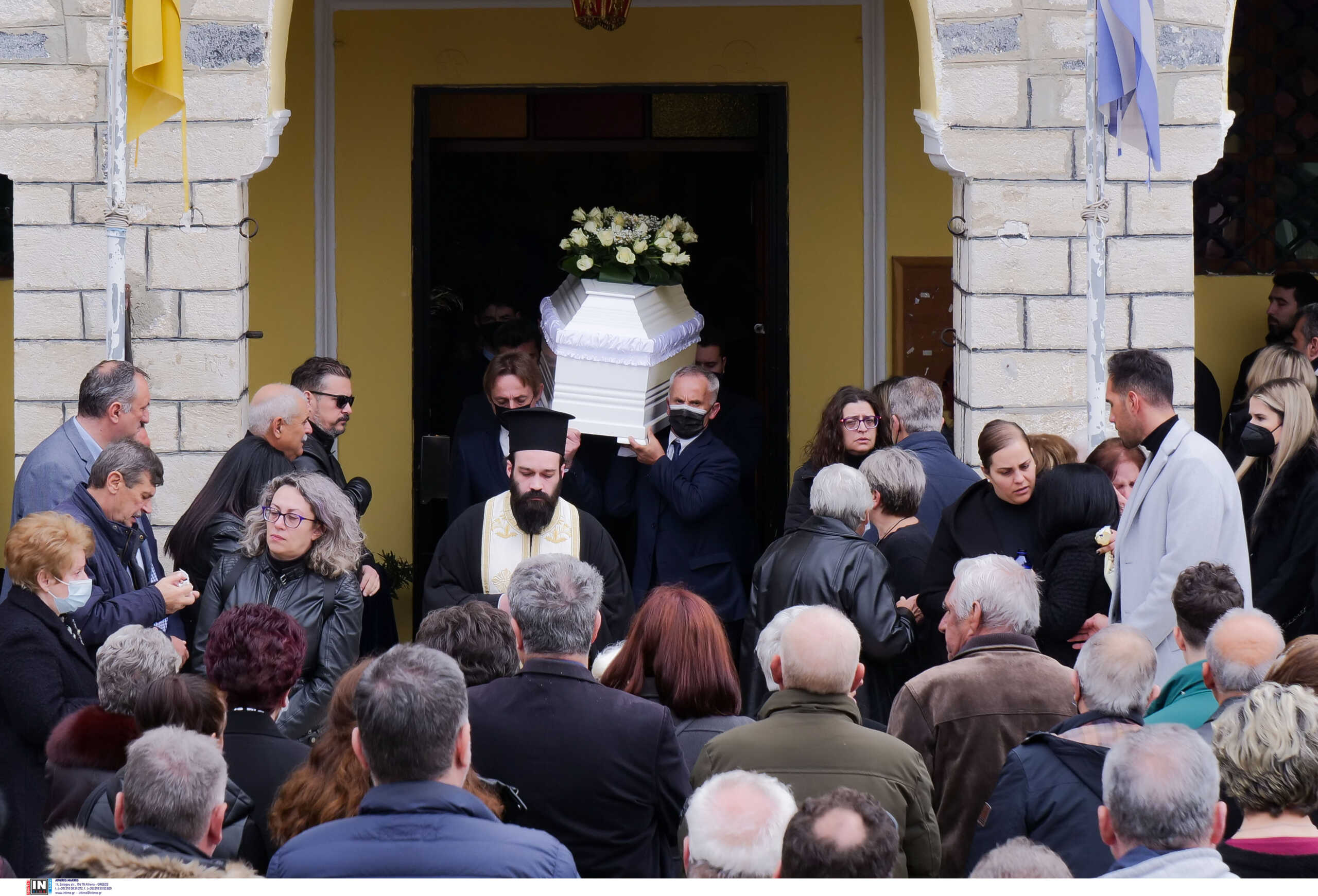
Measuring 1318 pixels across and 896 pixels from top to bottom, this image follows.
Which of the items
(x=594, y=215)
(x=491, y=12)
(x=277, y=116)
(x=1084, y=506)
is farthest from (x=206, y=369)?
(x=1084, y=506)

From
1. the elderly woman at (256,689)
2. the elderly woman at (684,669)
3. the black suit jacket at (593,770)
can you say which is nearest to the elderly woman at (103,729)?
Answer: the elderly woman at (256,689)

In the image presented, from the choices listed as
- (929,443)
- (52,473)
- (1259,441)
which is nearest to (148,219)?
(52,473)

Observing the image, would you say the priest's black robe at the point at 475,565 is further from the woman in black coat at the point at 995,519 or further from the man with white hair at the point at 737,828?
the man with white hair at the point at 737,828

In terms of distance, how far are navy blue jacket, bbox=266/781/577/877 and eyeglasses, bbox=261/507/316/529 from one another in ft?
A: 7.29

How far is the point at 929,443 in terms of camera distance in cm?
640

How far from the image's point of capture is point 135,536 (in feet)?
17.9

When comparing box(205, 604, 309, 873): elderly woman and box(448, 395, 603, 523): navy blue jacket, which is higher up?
box(448, 395, 603, 523): navy blue jacket

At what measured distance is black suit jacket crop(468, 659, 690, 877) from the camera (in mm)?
3666

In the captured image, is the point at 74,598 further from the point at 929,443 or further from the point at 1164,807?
the point at 929,443

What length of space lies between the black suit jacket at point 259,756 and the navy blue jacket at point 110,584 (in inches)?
43.0

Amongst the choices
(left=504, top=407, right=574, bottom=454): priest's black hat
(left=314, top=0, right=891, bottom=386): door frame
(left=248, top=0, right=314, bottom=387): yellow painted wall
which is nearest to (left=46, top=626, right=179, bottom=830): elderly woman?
(left=504, top=407, right=574, bottom=454): priest's black hat

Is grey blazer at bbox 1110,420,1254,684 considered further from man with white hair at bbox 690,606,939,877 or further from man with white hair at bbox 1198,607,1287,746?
man with white hair at bbox 690,606,939,877

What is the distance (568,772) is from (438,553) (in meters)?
2.58

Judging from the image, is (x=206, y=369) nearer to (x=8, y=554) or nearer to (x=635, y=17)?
(x=8, y=554)
